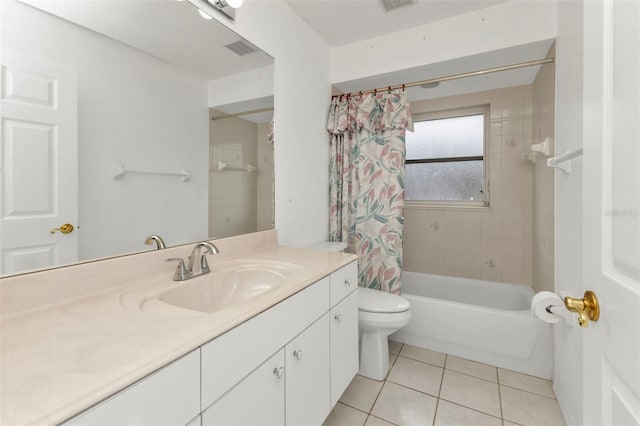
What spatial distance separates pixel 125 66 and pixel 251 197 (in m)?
0.85

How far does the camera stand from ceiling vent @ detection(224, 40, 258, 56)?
1477 mm

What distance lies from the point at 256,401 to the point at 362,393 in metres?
1.04

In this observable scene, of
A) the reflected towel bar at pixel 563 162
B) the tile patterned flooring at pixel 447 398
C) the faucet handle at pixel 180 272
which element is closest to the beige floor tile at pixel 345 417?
the tile patterned flooring at pixel 447 398

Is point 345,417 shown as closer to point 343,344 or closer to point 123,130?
point 343,344

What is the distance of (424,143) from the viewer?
2965 millimetres

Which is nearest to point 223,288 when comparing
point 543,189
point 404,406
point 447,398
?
point 404,406

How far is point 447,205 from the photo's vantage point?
282 centimetres

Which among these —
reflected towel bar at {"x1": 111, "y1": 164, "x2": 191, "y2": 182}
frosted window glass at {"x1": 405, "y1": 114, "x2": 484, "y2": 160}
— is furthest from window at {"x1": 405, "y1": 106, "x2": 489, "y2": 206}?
reflected towel bar at {"x1": 111, "y1": 164, "x2": 191, "y2": 182}

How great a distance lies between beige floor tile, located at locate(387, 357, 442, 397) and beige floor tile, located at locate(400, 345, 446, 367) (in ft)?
0.16

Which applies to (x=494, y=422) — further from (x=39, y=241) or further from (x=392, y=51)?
(x=392, y=51)

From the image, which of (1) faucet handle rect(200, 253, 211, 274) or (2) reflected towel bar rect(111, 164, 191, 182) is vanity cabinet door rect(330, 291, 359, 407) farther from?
(2) reflected towel bar rect(111, 164, 191, 182)

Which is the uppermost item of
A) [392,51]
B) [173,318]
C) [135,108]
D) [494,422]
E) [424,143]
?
[392,51]

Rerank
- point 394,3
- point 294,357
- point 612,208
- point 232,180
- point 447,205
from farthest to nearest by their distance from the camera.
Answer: point 447,205
point 394,3
point 232,180
point 294,357
point 612,208

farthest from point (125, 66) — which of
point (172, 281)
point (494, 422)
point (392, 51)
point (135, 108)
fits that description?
point (494, 422)
